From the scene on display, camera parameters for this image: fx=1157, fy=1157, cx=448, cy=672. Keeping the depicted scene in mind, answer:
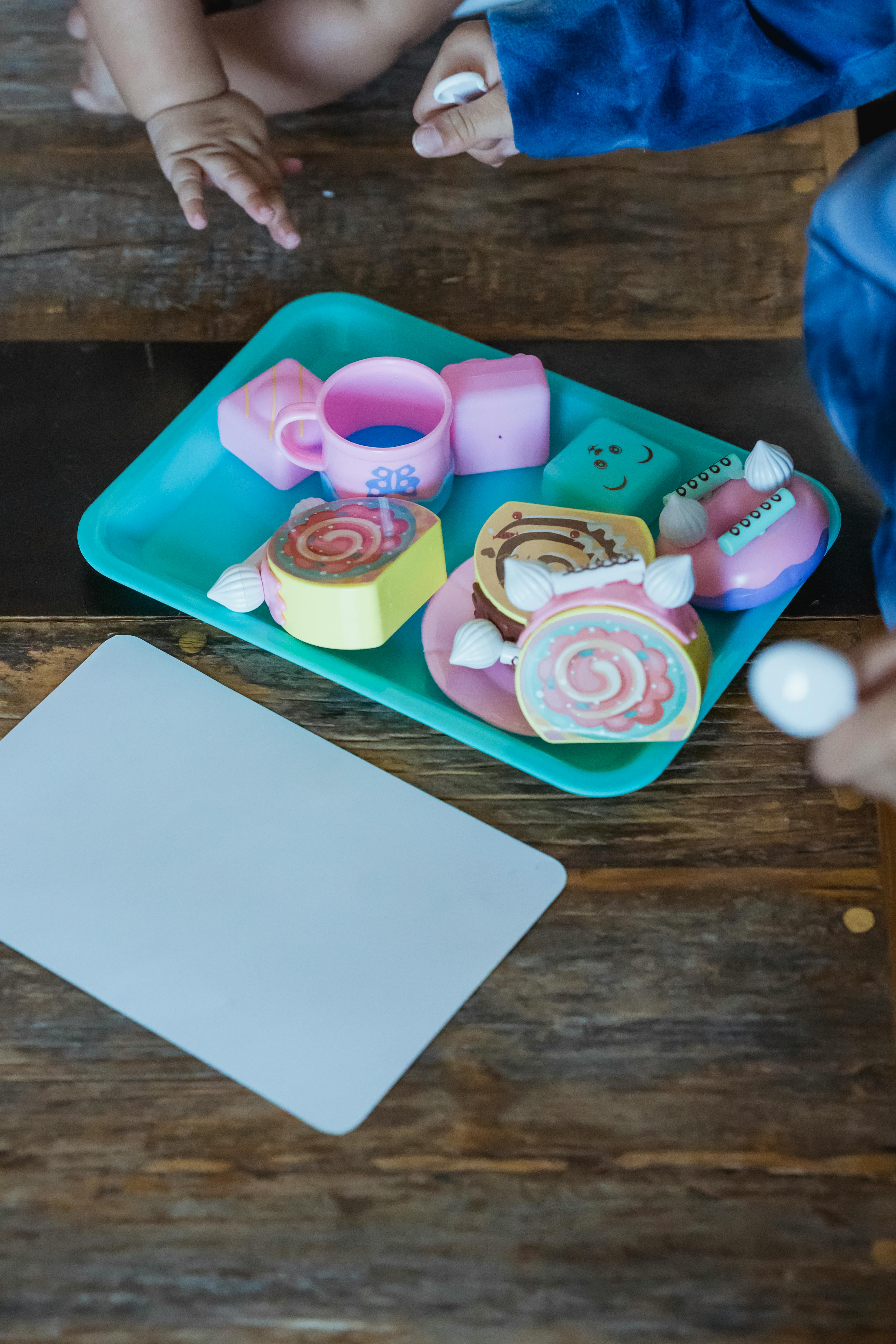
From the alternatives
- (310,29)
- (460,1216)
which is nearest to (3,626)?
(460,1216)

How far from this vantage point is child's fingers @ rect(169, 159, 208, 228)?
2.28 ft

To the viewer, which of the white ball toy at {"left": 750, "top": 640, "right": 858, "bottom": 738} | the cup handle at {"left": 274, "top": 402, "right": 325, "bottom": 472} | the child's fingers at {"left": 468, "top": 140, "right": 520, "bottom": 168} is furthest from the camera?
the child's fingers at {"left": 468, "top": 140, "right": 520, "bottom": 168}

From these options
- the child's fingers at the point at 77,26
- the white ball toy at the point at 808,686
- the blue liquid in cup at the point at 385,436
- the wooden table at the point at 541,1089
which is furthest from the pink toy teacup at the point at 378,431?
the child's fingers at the point at 77,26

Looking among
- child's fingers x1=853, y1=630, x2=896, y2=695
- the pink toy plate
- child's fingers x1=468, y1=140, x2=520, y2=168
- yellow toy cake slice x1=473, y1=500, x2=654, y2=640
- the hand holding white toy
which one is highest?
the hand holding white toy

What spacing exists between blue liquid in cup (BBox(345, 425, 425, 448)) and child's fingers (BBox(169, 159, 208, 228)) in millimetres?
172

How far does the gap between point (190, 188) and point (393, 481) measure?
10.3 inches

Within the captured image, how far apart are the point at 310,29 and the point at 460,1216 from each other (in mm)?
771

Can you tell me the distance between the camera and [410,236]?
0.78 metres

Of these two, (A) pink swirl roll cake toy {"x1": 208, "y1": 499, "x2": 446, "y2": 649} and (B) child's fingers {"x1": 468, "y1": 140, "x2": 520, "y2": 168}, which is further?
(B) child's fingers {"x1": 468, "y1": 140, "x2": 520, "y2": 168}

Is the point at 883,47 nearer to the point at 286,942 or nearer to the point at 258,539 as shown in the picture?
the point at 258,539

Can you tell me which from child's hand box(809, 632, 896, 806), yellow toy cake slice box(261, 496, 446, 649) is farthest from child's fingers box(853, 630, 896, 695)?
yellow toy cake slice box(261, 496, 446, 649)

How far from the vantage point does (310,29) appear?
820mm

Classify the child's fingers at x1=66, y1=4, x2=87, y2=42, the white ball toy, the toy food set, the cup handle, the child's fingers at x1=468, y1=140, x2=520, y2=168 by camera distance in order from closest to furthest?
the white ball toy
the toy food set
the cup handle
the child's fingers at x1=468, y1=140, x2=520, y2=168
the child's fingers at x1=66, y1=4, x2=87, y2=42

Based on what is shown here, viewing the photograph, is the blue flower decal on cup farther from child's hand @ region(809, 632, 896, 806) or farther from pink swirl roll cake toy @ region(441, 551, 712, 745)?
child's hand @ region(809, 632, 896, 806)
